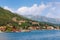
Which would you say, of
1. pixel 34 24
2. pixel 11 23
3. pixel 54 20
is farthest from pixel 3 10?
pixel 54 20

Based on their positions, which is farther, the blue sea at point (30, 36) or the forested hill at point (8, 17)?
the blue sea at point (30, 36)

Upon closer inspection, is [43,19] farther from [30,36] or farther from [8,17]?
[30,36]

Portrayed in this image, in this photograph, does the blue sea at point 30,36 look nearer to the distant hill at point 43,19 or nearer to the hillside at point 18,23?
the hillside at point 18,23

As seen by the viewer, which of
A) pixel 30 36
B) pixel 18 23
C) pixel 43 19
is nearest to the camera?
pixel 43 19

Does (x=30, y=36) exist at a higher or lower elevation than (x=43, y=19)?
lower

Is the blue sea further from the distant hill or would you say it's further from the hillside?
the distant hill

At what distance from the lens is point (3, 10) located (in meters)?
10.7

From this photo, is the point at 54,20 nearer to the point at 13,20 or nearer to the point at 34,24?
the point at 34,24

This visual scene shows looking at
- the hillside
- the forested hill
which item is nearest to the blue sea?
the hillside

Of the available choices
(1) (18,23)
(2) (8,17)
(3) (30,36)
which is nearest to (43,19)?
(1) (18,23)

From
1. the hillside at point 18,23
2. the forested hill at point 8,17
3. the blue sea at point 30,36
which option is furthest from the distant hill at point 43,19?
the blue sea at point 30,36

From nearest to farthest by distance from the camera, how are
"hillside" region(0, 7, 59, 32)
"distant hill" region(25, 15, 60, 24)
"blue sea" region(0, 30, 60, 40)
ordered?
"distant hill" region(25, 15, 60, 24), "hillside" region(0, 7, 59, 32), "blue sea" region(0, 30, 60, 40)

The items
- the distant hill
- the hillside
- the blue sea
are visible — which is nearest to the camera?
the distant hill

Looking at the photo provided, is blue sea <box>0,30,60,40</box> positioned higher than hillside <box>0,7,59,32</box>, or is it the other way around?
hillside <box>0,7,59,32</box>
